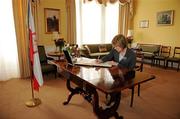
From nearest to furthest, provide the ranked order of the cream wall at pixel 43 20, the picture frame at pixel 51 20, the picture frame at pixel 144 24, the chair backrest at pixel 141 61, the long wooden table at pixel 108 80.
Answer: the long wooden table at pixel 108 80 → the chair backrest at pixel 141 61 → the cream wall at pixel 43 20 → the picture frame at pixel 51 20 → the picture frame at pixel 144 24

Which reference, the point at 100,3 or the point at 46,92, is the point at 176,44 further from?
the point at 46,92

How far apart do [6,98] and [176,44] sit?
583 centimetres

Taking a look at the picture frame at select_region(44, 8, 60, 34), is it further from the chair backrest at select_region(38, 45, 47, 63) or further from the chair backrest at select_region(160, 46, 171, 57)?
the chair backrest at select_region(160, 46, 171, 57)

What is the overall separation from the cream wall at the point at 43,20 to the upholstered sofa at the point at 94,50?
887 mm

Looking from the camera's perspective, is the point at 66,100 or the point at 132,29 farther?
the point at 132,29

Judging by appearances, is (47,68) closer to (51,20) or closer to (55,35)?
(55,35)

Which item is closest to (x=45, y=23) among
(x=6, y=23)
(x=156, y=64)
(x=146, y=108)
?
(x=6, y=23)

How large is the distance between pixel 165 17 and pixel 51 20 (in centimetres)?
432

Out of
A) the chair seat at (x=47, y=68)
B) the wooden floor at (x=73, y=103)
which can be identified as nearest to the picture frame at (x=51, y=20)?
the chair seat at (x=47, y=68)

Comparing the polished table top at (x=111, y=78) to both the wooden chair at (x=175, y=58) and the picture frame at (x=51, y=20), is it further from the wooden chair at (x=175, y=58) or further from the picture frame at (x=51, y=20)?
the wooden chair at (x=175, y=58)

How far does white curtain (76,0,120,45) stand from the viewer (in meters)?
6.07

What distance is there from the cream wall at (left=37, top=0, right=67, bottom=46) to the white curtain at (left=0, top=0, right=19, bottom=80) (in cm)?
88

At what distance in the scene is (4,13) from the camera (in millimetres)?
4340

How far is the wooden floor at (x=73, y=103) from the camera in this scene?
2613mm
